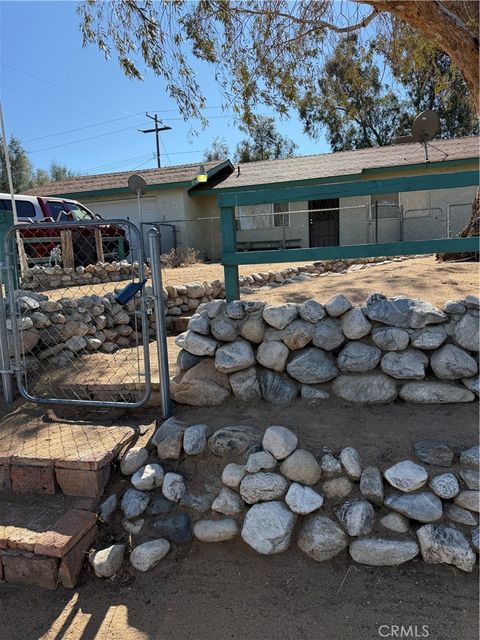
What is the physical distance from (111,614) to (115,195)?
1720 cm

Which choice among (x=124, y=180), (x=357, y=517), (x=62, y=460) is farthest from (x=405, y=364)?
(x=124, y=180)

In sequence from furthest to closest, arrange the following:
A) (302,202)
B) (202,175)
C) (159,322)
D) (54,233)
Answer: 1. (302,202)
2. (202,175)
3. (54,233)
4. (159,322)

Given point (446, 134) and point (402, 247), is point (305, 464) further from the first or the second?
point (446, 134)

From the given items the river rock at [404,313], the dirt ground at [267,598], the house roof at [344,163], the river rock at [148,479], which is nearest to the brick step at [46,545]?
the dirt ground at [267,598]

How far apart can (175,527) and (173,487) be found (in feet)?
0.70

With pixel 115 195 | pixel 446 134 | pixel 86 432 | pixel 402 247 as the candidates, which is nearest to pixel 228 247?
pixel 402 247

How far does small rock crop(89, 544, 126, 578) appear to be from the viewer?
2541 mm

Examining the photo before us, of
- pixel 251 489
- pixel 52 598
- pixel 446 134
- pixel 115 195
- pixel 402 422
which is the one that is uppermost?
pixel 446 134

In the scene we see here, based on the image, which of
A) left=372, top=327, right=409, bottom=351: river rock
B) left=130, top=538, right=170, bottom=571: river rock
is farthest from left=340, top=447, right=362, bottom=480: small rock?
left=130, top=538, right=170, bottom=571: river rock

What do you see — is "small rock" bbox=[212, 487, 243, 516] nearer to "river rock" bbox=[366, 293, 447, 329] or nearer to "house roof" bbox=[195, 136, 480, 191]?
"river rock" bbox=[366, 293, 447, 329]

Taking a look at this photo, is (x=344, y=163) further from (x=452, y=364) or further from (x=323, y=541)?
(x=323, y=541)

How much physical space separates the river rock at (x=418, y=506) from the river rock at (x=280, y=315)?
1.24m

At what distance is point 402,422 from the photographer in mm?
2838

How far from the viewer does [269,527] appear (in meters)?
2.49
